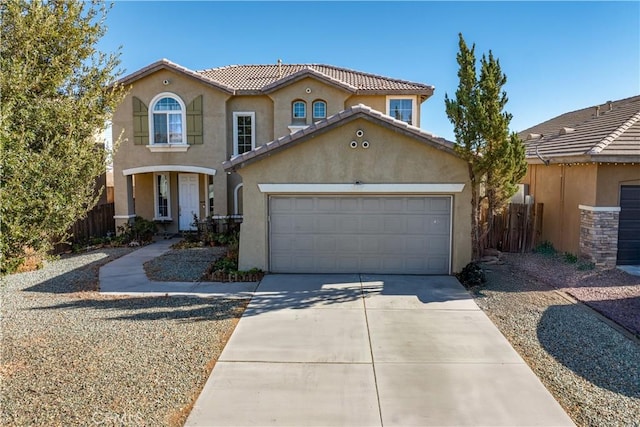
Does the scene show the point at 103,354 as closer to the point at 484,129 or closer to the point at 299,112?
the point at 484,129

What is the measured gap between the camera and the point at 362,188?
37.1 feet

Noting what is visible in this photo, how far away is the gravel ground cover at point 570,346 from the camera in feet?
17.5

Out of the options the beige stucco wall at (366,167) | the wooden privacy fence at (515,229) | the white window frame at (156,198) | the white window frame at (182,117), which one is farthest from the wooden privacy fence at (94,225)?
the wooden privacy fence at (515,229)

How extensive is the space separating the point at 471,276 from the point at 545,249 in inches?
189

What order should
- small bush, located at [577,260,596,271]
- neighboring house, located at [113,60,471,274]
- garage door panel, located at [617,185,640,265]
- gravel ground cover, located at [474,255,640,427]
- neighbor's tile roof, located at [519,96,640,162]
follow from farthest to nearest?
garage door panel, located at [617,185,640,265] < small bush, located at [577,260,596,271] < neighbor's tile roof, located at [519,96,640,162] < neighboring house, located at [113,60,471,274] < gravel ground cover, located at [474,255,640,427]

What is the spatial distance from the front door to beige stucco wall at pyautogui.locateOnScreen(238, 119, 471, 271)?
8466 millimetres

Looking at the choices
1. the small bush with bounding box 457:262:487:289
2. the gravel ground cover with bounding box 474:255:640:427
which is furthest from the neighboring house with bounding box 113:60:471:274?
the gravel ground cover with bounding box 474:255:640:427

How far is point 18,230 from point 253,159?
596cm

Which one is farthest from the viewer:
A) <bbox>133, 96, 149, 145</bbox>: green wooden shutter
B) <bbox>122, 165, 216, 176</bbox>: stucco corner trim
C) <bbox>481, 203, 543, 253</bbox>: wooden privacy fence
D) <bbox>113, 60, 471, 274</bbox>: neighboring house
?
<bbox>122, 165, 216, 176</bbox>: stucco corner trim

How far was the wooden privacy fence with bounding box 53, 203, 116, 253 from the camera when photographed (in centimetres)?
1619

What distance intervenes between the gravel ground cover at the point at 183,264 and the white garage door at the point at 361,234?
7.31 feet

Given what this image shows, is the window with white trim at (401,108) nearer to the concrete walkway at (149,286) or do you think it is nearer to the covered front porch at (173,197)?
the covered front porch at (173,197)

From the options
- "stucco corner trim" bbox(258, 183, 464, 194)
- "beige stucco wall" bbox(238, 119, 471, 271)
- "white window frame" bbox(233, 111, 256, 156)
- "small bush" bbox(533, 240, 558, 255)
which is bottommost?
"small bush" bbox(533, 240, 558, 255)

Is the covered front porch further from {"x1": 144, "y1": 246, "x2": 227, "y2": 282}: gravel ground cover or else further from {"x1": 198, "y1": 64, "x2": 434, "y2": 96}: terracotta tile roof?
{"x1": 198, "y1": 64, "x2": 434, "y2": 96}: terracotta tile roof
